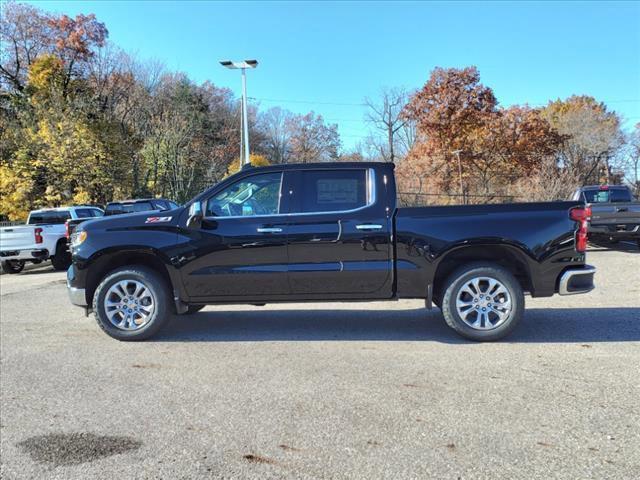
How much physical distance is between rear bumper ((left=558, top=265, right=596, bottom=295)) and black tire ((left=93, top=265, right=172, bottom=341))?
431cm

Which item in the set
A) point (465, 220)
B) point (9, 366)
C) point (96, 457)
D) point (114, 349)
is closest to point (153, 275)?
point (114, 349)

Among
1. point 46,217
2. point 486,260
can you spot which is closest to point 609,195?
point 486,260

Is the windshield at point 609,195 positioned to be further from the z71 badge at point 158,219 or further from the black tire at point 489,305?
the z71 badge at point 158,219

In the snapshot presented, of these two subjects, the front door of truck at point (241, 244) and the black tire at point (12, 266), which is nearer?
the front door of truck at point (241, 244)

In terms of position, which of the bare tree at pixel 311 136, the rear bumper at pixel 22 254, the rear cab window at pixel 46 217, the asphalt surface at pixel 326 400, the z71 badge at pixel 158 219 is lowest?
the asphalt surface at pixel 326 400

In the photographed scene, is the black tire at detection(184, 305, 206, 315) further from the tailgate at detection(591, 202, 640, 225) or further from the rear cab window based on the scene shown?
the tailgate at detection(591, 202, 640, 225)

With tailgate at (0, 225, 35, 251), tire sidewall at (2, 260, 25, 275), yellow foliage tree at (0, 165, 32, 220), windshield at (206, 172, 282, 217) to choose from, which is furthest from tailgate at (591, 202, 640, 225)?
yellow foliage tree at (0, 165, 32, 220)

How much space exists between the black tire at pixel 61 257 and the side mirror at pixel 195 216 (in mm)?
10286

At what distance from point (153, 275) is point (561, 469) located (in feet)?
14.7

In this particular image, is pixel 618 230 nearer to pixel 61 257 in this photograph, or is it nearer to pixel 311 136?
pixel 61 257

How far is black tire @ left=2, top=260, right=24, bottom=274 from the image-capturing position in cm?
1452

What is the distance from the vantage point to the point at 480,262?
5512 mm

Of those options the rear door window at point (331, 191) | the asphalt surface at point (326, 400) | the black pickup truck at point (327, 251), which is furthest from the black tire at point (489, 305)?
the rear door window at point (331, 191)

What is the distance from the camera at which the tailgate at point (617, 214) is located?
1257cm
